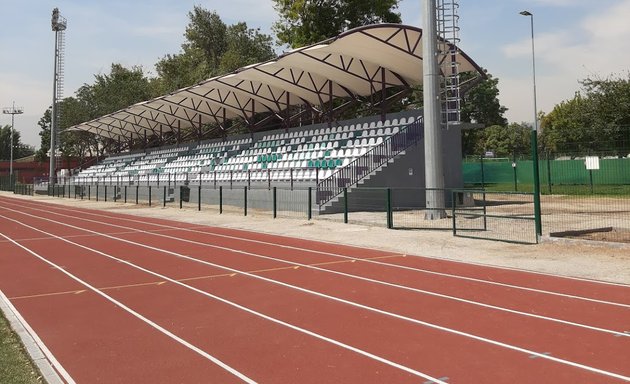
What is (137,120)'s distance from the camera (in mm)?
56375

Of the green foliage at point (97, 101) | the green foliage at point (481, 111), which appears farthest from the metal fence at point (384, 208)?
the green foliage at point (481, 111)

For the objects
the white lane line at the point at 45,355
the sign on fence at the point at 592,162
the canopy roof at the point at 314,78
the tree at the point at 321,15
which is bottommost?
the white lane line at the point at 45,355

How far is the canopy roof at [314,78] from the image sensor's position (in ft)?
79.7

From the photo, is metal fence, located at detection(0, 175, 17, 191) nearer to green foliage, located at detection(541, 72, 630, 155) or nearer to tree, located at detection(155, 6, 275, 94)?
tree, located at detection(155, 6, 275, 94)

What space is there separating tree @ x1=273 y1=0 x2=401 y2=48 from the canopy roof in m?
6.86

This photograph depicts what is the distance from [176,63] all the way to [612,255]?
6639 cm

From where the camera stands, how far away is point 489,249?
41.1ft

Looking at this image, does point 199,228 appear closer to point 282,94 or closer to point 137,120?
point 282,94

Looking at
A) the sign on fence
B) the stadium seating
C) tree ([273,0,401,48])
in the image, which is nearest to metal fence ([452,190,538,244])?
the sign on fence

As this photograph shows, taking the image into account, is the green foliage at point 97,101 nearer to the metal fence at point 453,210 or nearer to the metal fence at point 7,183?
the metal fence at point 7,183

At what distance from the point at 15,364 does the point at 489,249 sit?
1032cm

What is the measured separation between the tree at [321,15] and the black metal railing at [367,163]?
20863mm

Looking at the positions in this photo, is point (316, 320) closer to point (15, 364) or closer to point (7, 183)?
point (15, 364)

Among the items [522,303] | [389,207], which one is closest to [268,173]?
[389,207]
